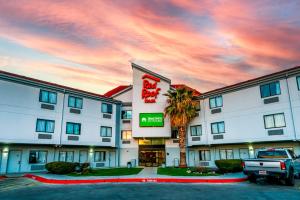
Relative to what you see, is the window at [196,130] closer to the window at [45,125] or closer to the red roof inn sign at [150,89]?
the red roof inn sign at [150,89]

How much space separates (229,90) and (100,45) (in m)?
16.5

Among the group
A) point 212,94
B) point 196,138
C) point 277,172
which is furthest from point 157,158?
point 277,172

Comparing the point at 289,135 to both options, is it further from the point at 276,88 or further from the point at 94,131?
the point at 94,131

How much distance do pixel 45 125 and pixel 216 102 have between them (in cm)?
2115

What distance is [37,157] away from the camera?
2531 centimetres

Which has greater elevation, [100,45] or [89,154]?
[100,45]

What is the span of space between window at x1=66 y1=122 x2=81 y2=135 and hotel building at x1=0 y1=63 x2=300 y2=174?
123 millimetres

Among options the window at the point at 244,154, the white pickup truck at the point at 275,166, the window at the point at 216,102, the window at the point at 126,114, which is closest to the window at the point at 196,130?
the window at the point at 216,102

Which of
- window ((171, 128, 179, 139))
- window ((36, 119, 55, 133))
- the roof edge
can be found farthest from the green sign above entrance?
window ((36, 119, 55, 133))

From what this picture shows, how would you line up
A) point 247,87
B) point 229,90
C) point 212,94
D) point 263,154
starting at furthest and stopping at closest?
1. point 212,94
2. point 229,90
3. point 247,87
4. point 263,154

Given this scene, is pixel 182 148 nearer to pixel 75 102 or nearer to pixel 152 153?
pixel 152 153

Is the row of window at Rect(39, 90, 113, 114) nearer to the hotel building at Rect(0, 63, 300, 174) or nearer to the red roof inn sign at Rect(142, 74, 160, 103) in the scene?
the hotel building at Rect(0, 63, 300, 174)

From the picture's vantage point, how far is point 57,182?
16.4m

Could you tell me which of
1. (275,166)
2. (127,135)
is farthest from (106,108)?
(275,166)
